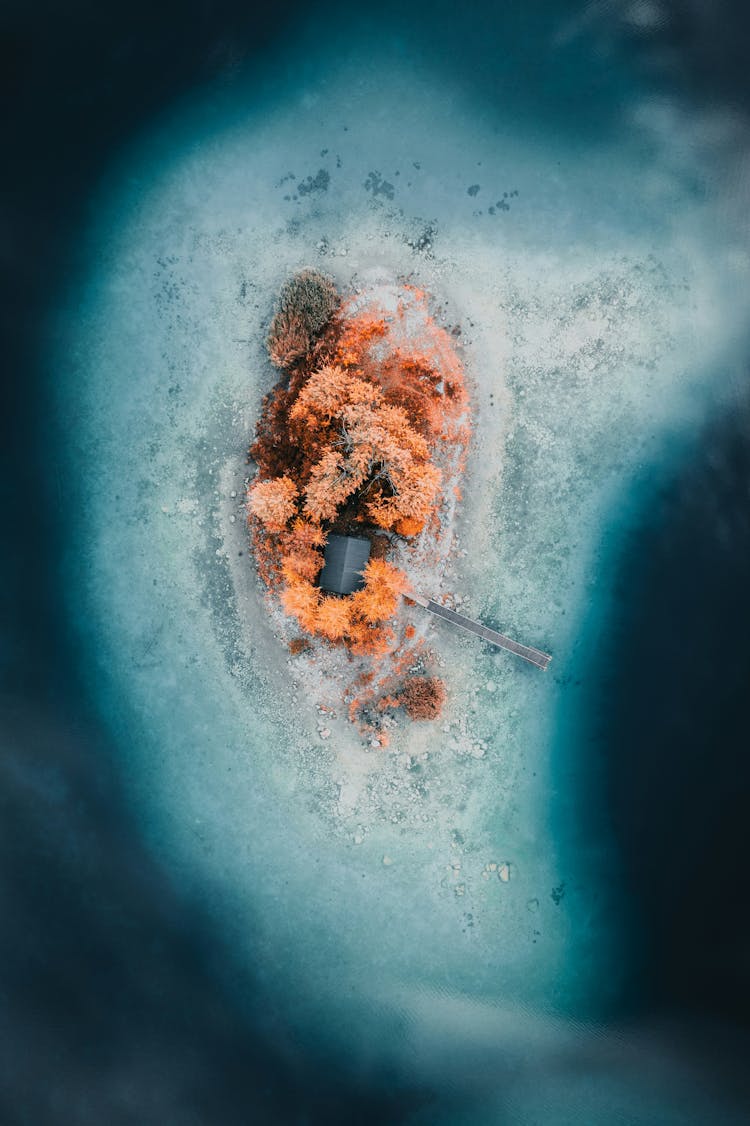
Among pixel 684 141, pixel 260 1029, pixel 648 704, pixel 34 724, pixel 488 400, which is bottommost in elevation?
pixel 260 1029

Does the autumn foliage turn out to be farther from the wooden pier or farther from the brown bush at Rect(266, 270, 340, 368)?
the wooden pier

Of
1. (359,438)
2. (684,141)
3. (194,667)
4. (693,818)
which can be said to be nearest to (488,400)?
(359,438)

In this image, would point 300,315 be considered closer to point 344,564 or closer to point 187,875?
point 344,564

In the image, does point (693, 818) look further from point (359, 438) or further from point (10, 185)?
point (10, 185)

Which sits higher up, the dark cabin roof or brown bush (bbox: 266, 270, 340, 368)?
brown bush (bbox: 266, 270, 340, 368)

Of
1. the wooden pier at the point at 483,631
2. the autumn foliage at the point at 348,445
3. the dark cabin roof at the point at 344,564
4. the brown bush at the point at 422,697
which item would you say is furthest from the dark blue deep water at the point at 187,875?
the dark cabin roof at the point at 344,564

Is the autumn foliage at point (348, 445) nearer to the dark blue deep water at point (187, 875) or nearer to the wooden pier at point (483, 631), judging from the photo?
the wooden pier at point (483, 631)

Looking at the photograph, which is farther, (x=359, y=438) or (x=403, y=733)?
(x=403, y=733)

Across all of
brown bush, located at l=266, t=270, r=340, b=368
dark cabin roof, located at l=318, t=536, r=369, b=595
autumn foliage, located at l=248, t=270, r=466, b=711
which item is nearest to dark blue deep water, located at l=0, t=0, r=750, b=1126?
autumn foliage, located at l=248, t=270, r=466, b=711
